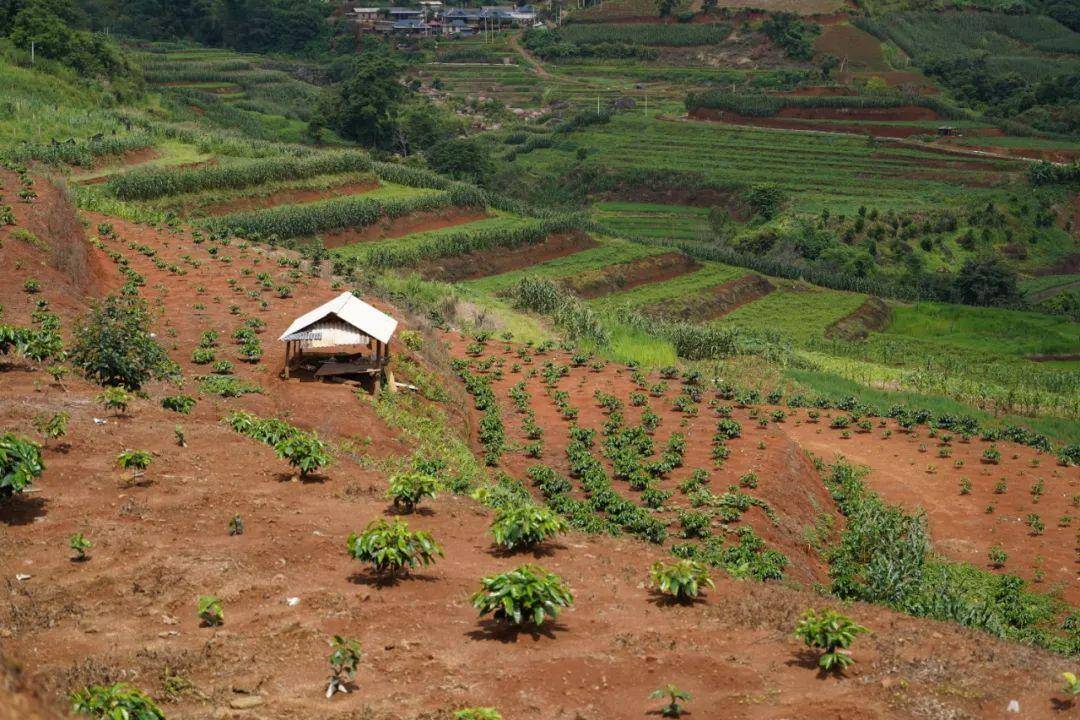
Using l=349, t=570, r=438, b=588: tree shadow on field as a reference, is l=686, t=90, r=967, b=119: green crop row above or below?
above

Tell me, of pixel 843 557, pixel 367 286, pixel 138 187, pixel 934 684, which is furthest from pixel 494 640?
pixel 138 187

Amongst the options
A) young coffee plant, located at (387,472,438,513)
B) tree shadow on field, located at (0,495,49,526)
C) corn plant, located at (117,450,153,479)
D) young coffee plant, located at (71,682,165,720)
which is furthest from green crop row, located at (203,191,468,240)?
young coffee plant, located at (71,682,165,720)

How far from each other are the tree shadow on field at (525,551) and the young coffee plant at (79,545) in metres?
4.61

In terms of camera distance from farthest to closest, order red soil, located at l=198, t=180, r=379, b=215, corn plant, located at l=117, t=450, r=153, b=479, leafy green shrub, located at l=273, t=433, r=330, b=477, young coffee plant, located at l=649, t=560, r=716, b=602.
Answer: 1. red soil, located at l=198, t=180, r=379, b=215
2. leafy green shrub, located at l=273, t=433, r=330, b=477
3. corn plant, located at l=117, t=450, r=153, b=479
4. young coffee plant, located at l=649, t=560, r=716, b=602

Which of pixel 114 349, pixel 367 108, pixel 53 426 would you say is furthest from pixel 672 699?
pixel 367 108

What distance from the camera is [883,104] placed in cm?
10181

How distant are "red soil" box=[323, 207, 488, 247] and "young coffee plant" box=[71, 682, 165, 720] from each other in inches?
1838

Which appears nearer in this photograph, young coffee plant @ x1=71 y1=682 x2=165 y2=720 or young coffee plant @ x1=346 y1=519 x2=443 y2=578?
young coffee plant @ x1=71 y1=682 x2=165 y2=720

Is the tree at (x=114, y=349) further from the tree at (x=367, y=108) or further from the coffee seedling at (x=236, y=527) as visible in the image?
the tree at (x=367, y=108)

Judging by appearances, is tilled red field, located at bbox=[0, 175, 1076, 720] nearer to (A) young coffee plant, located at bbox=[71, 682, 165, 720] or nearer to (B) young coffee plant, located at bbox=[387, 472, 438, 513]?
(B) young coffee plant, located at bbox=[387, 472, 438, 513]

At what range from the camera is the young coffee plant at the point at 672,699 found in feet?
35.5

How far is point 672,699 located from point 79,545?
657 centimetres

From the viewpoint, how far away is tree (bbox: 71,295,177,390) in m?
19.8

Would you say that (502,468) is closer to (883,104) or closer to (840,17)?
(883,104)
